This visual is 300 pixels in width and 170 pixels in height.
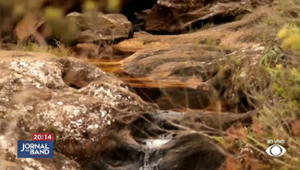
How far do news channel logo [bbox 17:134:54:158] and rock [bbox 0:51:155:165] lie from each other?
0.17 m

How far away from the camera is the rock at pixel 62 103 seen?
14.1ft

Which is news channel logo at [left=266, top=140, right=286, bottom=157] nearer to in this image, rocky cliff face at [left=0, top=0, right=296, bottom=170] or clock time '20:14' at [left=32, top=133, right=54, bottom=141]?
rocky cliff face at [left=0, top=0, right=296, bottom=170]

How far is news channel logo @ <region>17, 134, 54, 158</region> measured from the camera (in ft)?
11.8

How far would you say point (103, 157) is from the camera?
4.45 metres

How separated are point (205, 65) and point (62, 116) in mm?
1809

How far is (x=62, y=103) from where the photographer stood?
15.1ft

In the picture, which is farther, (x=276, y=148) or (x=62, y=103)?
(x=62, y=103)

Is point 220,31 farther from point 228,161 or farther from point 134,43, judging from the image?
point 228,161

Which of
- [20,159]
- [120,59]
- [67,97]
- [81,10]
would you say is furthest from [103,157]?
[120,59]

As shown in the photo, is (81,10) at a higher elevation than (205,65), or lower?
higher

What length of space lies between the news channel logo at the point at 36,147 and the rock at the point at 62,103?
0.17 m

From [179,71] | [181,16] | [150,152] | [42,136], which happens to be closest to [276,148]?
[150,152]

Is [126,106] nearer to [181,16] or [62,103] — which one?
[62,103]

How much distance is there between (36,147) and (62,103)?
86 cm
